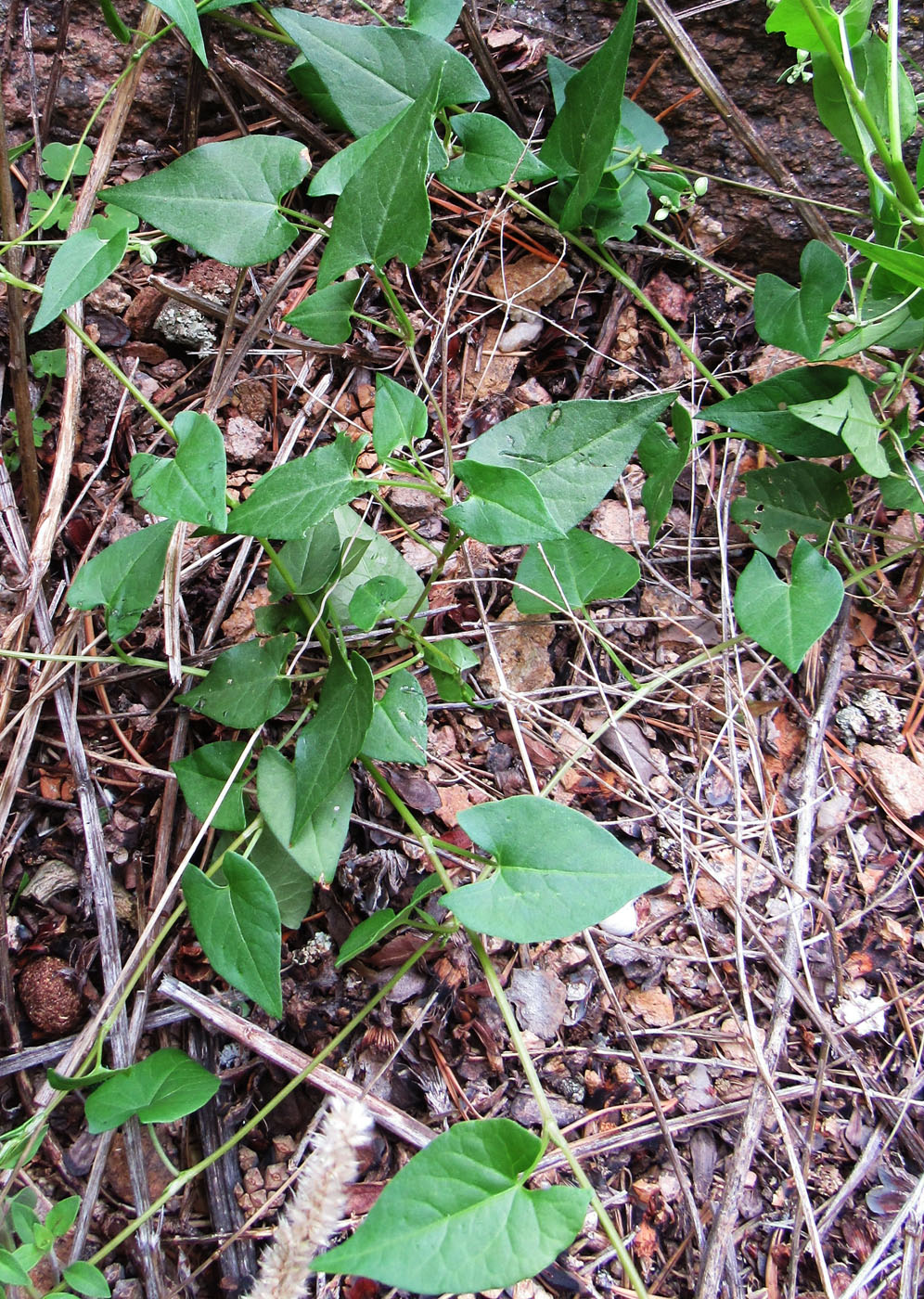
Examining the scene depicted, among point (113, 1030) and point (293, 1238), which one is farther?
point (113, 1030)

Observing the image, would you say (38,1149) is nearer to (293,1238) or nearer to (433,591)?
(293,1238)

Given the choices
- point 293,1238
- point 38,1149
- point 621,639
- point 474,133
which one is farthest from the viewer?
point 621,639

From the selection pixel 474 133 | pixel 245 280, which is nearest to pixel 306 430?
pixel 245 280

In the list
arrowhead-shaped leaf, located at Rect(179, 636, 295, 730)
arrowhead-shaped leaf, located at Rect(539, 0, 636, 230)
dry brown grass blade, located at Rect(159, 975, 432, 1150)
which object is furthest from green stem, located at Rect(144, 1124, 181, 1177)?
arrowhead-shaped leaf, located at Rect(539, 0, 636, 230)

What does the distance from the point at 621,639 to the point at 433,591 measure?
0.30 m

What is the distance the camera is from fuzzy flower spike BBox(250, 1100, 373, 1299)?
69cm

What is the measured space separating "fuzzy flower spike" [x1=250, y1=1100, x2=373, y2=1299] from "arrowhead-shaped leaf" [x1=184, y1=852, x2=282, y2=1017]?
0.20m

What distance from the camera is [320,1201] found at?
2.27ft

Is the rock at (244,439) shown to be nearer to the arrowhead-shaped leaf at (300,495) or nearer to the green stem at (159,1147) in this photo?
the arrowhead-shaped leaf at (300,495)

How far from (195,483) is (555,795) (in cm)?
66

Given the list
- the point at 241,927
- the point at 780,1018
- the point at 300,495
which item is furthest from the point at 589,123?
the point at 780,1018

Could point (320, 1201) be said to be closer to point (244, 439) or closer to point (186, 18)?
point (244, 439)

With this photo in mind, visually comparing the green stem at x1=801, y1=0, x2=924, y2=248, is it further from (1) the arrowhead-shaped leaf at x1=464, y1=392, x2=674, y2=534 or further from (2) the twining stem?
(2) the twining stem

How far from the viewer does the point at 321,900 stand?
3.72 feet
